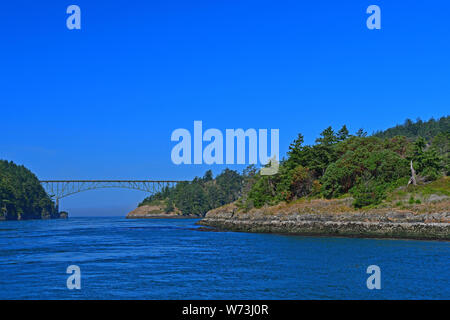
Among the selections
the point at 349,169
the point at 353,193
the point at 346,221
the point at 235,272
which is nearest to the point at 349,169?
the point at 349,169

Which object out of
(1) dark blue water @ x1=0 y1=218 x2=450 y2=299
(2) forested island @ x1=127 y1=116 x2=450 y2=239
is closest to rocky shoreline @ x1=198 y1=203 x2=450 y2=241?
(2) forested island @ x1=127 y1=116 x2=450 y2=239

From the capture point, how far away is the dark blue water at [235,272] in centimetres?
2692

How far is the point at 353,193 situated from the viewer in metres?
77.9

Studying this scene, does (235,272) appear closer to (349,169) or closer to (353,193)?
(353,193)

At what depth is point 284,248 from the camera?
51219 mm

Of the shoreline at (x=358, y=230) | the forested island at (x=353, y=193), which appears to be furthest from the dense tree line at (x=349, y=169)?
the shoreline at (x=358, y=230)

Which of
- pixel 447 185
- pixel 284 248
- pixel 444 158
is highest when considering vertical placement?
pixel 444 158

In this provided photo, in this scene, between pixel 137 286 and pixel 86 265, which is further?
pixel 86 265

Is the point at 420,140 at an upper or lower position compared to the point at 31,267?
upper

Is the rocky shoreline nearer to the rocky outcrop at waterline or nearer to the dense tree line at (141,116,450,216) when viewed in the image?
the rocky outcrop at waterline

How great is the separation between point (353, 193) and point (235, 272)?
48582 millimetres
